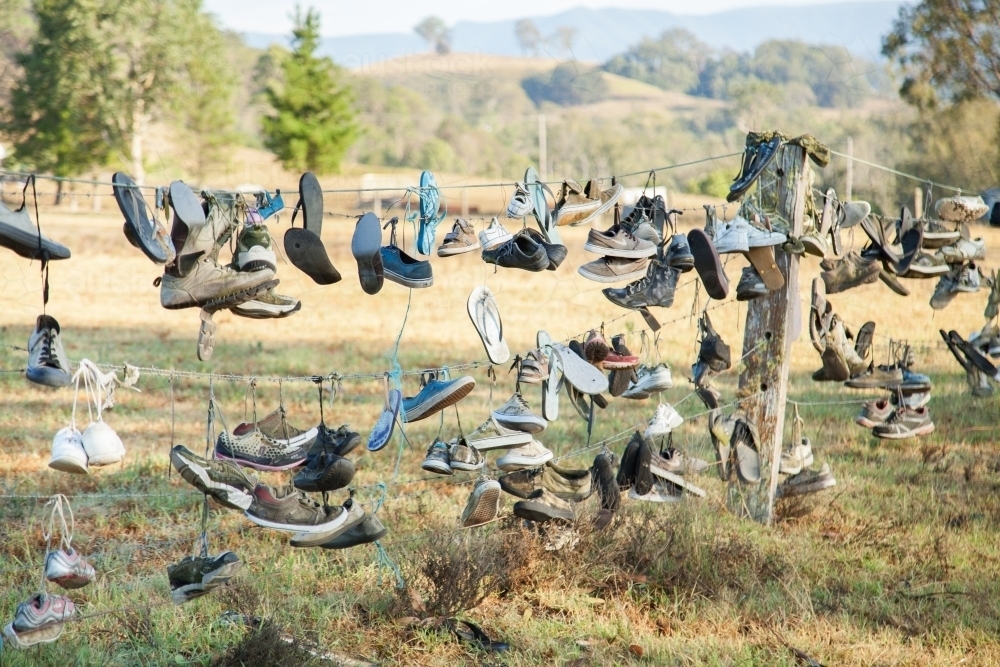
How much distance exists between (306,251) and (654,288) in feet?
6.09

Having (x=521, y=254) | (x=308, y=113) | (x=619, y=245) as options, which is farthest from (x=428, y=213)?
(x=308, y=113)

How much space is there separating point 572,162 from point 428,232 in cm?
4868

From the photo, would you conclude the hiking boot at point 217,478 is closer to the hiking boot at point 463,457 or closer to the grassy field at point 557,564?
the grassy field at point 557,564

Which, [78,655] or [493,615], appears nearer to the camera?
[78,655]

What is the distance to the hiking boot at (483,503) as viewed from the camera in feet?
13.2

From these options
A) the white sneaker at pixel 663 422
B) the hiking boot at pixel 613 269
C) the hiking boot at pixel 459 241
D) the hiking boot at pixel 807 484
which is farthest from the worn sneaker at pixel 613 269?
the hiking boot at pixel 807 484

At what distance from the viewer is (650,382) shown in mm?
4922

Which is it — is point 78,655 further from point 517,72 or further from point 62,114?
point 517,72

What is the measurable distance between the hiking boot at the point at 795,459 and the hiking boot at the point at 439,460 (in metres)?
2.37

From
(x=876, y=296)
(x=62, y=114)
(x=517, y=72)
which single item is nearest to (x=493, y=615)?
(x=876, y=296)

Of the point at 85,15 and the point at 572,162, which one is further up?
the point at 85,15

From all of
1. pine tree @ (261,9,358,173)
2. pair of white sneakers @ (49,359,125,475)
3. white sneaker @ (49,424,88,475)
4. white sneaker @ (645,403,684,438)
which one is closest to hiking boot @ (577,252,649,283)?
white sneaker @ (645,403,684,438)

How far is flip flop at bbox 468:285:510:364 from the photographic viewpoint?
4121 millimetres

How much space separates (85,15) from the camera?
40562mm
